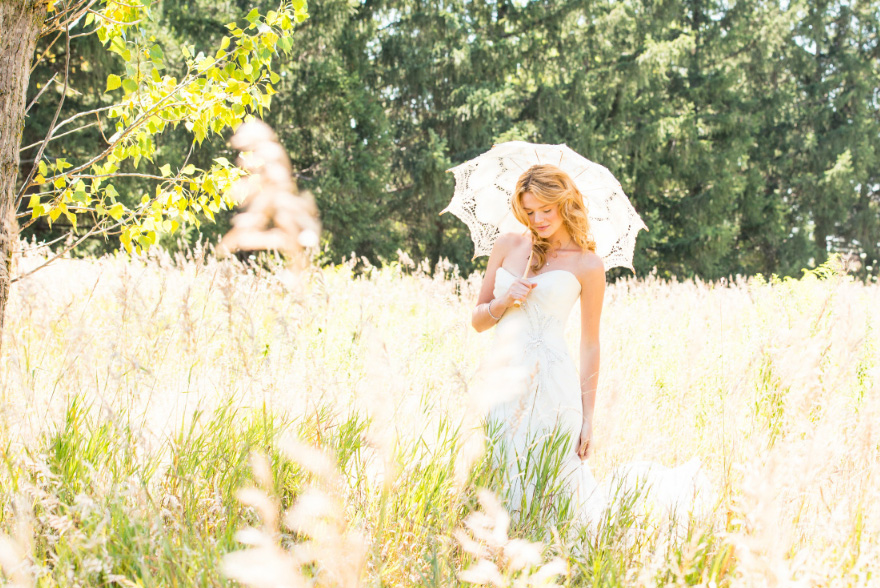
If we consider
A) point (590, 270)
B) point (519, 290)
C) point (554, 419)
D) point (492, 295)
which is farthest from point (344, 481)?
point (590, 270)

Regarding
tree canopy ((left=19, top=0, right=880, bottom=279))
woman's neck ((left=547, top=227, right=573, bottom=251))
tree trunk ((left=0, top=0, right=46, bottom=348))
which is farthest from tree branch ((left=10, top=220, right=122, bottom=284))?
tree canopy ((left=19, top=0, right=880, bottom=279))

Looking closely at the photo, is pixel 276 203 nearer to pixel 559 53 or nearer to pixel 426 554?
pixel 426 554

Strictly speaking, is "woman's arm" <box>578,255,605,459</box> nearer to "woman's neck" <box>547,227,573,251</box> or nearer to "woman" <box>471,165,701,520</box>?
"woman" <box>471,165,701,520</box>

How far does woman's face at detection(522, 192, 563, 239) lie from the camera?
10.3 ft

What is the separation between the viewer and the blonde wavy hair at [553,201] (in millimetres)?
3131

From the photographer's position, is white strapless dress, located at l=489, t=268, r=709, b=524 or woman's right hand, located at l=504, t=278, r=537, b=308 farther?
woman's right hand, located at l=504, t=278, r=537, b=308

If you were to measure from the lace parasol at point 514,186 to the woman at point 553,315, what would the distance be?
291 mm

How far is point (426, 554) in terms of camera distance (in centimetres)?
201

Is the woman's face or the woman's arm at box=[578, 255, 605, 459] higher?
the woman's face

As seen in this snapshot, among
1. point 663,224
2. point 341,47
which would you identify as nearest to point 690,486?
point 341,47

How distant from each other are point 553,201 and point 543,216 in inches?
3.5

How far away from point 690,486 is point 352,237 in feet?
41.4

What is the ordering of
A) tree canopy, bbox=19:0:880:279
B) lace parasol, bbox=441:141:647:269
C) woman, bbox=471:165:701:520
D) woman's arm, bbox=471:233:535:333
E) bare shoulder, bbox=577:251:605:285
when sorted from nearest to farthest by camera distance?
woman, bbox=471:165:701:520, woman's arm, bbox=471:233:535:333, bare shoulder, bbox=577:251:605:285, lace parasol, bbox=441:141:647:269, tree canopy, bbox=19:0:880:279

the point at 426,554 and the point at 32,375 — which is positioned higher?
the point at 32,375
